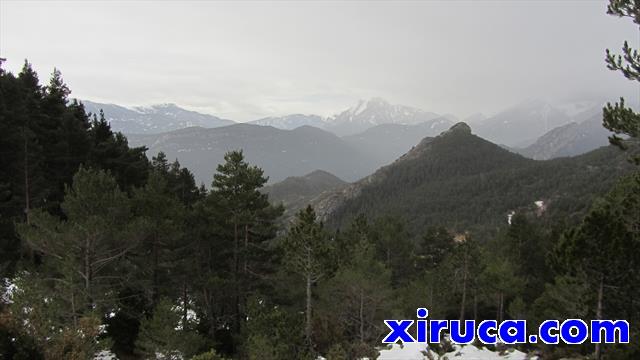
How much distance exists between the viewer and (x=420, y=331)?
32.4m

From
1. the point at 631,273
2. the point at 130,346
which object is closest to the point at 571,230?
the point at 631,273

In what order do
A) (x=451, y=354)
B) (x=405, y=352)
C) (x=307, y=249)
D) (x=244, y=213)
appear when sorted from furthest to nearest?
(x=451, y=354) < (x=405, y=352) < (x=307, y=249) < (x=244, y=213)

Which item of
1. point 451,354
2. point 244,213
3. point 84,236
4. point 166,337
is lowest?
point 451,354

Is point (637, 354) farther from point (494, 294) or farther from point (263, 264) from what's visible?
point (494, 294)

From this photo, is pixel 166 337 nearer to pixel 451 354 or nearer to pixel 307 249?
pixel 307 249

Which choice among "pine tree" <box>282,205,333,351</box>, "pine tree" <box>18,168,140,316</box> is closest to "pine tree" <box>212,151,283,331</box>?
"pine tree" <box>282,205,333,351</box>

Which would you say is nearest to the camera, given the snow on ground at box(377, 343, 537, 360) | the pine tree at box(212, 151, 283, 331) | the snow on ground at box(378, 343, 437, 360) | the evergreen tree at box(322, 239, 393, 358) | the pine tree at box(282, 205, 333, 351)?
the pine tree at box(212, 151, 283, 331)

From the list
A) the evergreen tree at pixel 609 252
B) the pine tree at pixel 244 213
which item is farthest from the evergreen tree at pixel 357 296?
the evergreen tree at pixel 609 252

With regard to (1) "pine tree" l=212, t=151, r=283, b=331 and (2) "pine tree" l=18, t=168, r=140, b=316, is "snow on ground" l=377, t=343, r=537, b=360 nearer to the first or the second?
(1) "pine tree" l=212, t=151, r=283, b=331

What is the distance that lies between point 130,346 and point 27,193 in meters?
12.3

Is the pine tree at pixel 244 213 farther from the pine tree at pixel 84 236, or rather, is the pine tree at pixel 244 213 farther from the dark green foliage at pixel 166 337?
the pine tree at pixel 84 236

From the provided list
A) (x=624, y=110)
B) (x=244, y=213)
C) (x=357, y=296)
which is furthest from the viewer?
(x=357, y=296)

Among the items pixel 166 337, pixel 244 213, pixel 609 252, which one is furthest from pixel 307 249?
pixel 609 252

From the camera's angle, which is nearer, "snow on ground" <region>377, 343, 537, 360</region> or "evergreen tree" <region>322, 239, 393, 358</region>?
"snow on ground" <region>377, 343, 537, 360</region>
